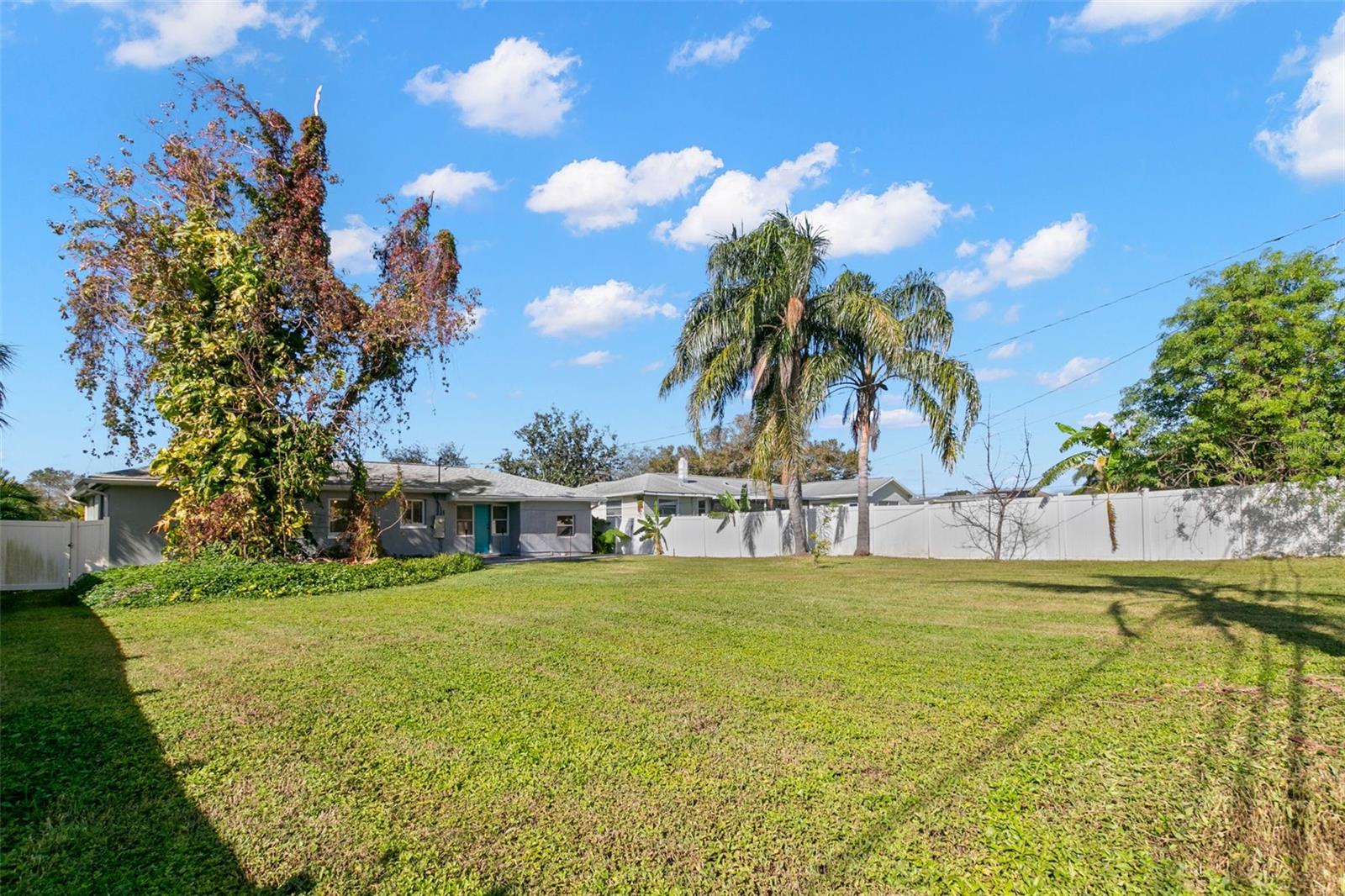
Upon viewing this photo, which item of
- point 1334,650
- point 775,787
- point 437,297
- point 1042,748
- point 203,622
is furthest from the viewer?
point 437,297

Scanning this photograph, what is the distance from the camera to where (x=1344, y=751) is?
3732 mm

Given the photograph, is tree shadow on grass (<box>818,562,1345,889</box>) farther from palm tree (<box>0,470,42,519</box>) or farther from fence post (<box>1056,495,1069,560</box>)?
palm tree (<box>0,470,42,519</box>)

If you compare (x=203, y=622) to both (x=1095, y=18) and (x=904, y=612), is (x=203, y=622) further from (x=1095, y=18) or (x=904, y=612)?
(x=1095, y=18)

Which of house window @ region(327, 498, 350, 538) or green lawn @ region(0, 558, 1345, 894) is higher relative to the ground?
house window @ region(327, 498, 350, 538)

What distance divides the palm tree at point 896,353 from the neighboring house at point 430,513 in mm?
11045

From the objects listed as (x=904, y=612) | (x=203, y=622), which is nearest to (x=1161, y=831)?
(x=904, y=612)

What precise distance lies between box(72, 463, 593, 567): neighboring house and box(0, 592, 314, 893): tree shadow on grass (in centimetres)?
1166

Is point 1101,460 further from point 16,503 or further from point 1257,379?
point 16,503

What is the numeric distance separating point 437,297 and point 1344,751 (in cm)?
1653

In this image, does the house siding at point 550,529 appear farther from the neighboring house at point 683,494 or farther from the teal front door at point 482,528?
the teal front door at point 482,528

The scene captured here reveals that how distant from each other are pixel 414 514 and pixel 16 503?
9.27m

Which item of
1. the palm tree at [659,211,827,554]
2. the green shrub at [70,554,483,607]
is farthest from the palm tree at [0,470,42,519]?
the palm tree at [659,211,827,554]

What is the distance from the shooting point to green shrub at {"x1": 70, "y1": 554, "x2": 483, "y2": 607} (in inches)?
451

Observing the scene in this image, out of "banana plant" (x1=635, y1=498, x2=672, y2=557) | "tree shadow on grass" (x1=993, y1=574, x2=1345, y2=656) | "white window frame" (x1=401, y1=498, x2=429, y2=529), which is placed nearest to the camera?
"tree shadow on grass" (x1=993, y1=574, x2=1345, y2=656)
